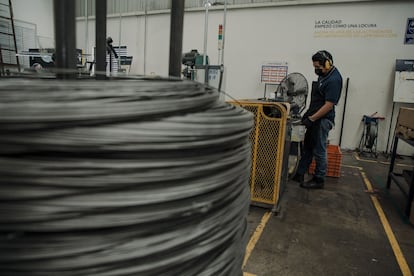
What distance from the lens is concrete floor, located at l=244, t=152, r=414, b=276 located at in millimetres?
1653

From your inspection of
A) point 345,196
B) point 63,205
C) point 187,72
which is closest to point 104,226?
point 63,205

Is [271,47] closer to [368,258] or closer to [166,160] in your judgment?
[368,258]

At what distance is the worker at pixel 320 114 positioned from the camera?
265 cm

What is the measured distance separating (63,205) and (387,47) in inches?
224

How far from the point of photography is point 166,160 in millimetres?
403

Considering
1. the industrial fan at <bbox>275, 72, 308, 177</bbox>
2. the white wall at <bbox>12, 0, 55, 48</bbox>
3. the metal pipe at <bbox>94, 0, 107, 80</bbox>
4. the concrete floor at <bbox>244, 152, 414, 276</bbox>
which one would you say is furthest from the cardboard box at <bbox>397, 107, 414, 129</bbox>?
the white wall at <bbox>12, 0, 55, 48</bbox>

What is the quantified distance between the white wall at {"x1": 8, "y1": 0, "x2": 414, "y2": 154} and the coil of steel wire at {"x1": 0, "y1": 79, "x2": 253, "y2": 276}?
5.29 meters

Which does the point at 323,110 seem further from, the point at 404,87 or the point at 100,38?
the point at 404,87

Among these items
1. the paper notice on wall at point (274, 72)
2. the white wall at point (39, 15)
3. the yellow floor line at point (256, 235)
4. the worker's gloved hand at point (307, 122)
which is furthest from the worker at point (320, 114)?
the white wall at point (39, 15)

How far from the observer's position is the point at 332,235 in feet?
6.69

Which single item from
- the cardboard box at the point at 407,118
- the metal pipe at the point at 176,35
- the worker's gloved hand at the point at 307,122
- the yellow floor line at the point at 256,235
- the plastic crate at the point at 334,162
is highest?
the metal pipe at the point at 176,35

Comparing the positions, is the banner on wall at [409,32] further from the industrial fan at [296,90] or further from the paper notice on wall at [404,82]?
the industrial fan at [296,90]

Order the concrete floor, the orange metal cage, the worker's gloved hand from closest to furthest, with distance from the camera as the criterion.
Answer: the concrete floor
the orange metal cage
the worker's gloved hand

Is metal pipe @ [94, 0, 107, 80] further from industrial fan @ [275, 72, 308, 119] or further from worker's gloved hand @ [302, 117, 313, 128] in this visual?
industrial fan @ [275, 72, 308, 119]
